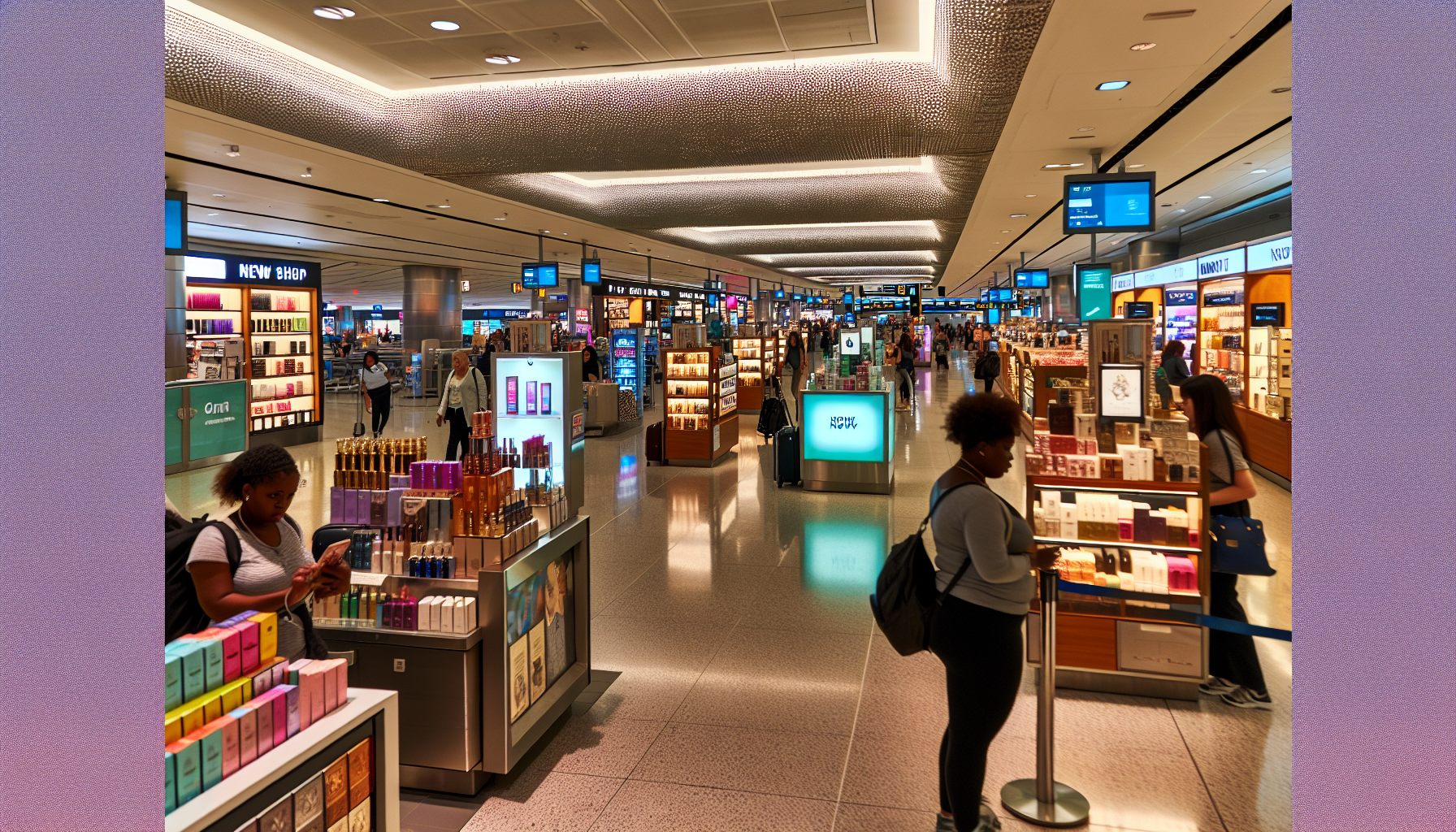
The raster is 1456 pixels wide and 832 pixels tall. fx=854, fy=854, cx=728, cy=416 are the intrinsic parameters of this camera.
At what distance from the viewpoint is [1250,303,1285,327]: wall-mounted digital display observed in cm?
1078

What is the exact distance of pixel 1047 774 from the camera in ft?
11.3

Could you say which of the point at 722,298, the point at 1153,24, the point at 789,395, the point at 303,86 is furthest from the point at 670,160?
the point at 722,298

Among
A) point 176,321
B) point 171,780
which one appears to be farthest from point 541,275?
point 171,780

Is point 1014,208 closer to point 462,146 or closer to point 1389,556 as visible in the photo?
point 462,146

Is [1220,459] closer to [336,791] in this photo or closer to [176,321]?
[336,791]

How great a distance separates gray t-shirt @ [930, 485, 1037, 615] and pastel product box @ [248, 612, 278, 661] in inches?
81.3

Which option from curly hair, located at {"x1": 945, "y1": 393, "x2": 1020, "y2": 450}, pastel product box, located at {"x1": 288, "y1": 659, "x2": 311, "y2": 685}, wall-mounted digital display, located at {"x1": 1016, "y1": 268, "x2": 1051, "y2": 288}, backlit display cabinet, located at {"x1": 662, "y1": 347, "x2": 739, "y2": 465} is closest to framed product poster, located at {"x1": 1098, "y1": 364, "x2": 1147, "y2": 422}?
curly hair, located at {"x1": 945, "y1": 393, "x2": 1020, "y2": 450}

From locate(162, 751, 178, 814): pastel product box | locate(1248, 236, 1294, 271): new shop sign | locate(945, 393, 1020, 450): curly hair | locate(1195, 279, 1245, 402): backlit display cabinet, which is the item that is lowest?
locate(162, 751, 178, 814): pastel product box

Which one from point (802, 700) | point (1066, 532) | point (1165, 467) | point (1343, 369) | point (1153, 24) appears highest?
point (1153, 24)

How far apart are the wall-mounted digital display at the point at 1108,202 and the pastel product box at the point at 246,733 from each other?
336 inches

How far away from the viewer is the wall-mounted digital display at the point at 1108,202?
8.77m

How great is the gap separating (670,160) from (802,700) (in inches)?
254

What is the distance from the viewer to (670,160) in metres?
9.27

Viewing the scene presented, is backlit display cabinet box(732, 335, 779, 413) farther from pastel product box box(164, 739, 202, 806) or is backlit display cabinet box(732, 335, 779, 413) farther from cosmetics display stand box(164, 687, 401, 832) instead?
pastel product box box(164, 739, 202, 806)
